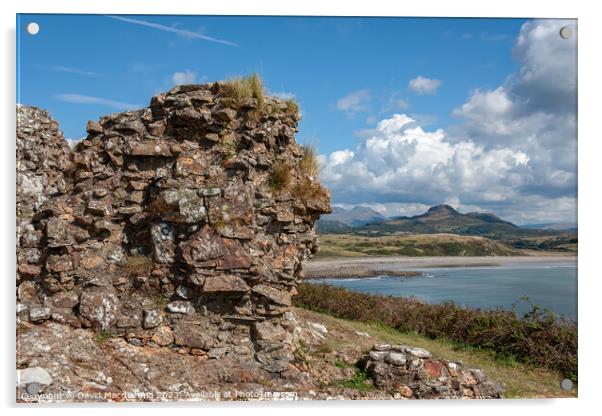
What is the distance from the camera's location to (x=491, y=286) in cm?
1424

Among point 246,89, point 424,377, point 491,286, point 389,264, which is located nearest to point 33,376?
point 246,89

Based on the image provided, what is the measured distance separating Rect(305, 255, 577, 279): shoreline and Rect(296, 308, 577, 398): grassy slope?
4496 millimetres

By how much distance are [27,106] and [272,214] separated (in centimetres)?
433

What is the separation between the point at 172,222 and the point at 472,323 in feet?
27.2

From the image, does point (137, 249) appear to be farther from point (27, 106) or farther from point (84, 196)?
point (27, 106)

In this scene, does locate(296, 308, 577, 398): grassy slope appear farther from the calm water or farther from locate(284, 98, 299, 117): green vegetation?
locate(284, 98, 299, 117): green vegetation

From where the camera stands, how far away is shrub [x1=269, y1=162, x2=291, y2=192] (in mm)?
7930

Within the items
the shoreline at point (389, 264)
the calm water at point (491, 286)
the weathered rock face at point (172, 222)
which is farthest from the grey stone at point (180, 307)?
the shoreline at point (389, 264)

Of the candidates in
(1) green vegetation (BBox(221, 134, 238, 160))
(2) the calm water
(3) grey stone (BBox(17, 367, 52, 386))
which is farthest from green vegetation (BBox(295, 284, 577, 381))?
(3) grey stone (BBox(17, 367, 52, 386))

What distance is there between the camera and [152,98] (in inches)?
314

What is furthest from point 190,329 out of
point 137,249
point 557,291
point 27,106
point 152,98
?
point 557,291

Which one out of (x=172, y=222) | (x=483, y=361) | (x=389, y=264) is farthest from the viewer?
(x=389, y=264)

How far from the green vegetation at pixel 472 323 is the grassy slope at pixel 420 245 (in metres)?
3.79

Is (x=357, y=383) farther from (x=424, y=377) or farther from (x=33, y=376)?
(x=33, y=376)
